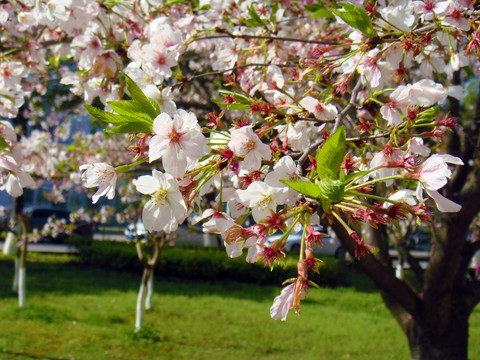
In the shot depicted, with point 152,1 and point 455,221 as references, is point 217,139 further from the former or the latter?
point 455,221

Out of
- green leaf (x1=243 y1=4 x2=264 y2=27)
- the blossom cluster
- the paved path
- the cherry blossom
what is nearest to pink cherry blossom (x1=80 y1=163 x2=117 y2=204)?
the blossom cluster

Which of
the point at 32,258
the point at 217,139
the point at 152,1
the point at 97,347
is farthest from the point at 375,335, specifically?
the point at 32,258

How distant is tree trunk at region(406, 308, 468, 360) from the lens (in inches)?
120

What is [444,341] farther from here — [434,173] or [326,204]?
[326,204]

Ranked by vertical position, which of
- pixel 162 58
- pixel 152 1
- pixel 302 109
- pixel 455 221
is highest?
pixel 152 1

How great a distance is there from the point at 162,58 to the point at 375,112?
0.79 m

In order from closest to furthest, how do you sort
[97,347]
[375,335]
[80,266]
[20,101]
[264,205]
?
[264,205] → [20,101] → [97,347] → [375,335] → [80,266]

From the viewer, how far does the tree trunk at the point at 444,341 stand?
3.04 m

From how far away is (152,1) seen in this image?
219 cm

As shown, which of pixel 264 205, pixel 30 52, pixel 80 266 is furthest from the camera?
pixel 80 266

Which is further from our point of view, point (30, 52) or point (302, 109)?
point (30, 52)

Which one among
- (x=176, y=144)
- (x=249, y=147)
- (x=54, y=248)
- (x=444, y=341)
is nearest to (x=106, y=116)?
(x=176, y=144)

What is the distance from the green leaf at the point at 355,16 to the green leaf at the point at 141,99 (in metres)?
0.48

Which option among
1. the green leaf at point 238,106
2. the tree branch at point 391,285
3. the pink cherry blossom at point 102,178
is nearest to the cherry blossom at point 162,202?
the pink cherry blossom at point 102,178
